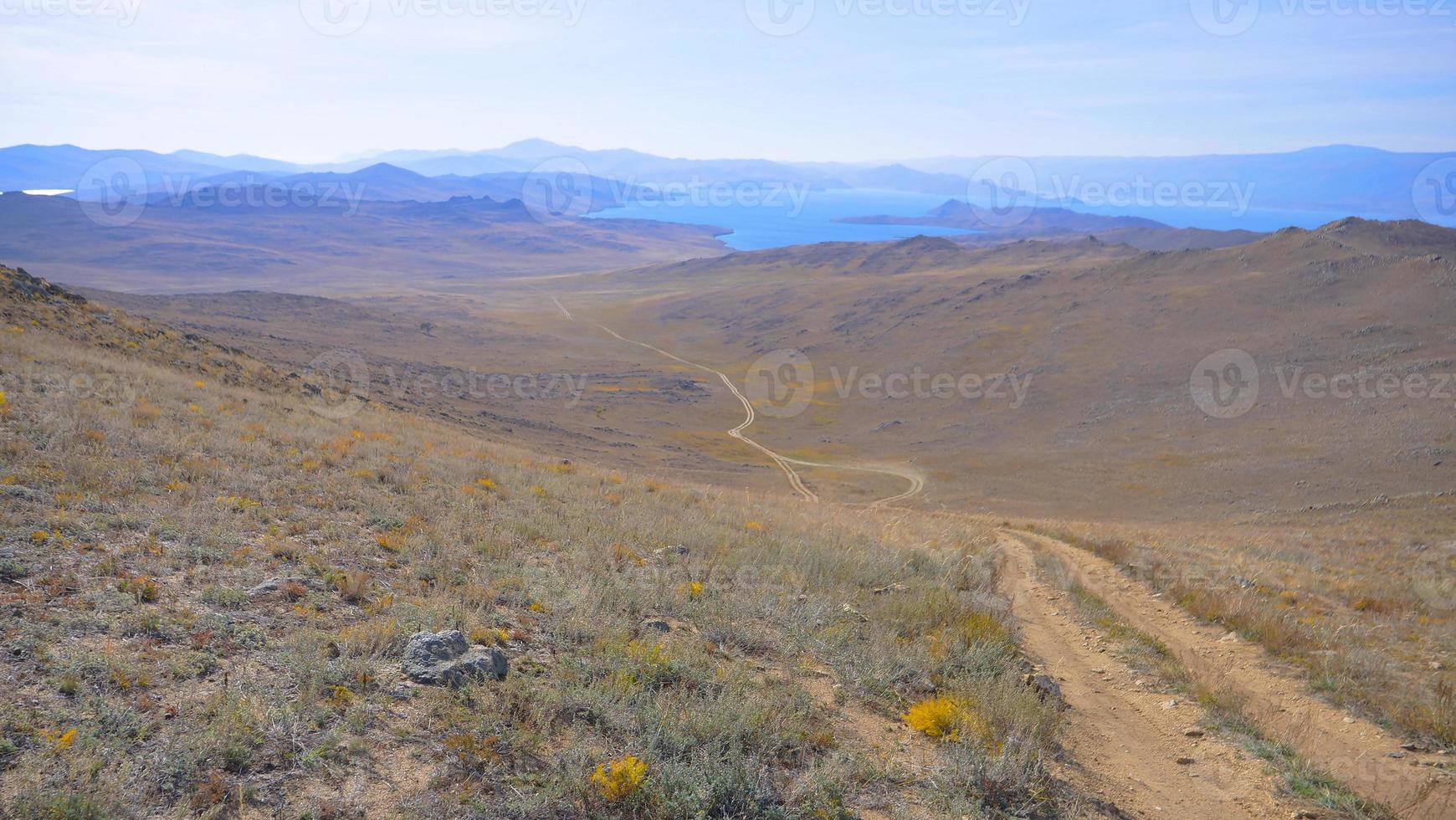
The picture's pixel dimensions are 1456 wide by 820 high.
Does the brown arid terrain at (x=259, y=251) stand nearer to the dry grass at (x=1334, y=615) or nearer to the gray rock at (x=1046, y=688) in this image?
the dry grass at (x=1334, y=615)

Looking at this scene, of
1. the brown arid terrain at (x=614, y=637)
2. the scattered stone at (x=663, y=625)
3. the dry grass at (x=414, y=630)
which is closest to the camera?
the dry grass at (x=414, y=630)

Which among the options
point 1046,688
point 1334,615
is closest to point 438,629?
point 1046,688

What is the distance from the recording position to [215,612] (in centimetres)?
520

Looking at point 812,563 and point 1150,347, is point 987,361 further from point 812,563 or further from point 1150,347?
point 812,563

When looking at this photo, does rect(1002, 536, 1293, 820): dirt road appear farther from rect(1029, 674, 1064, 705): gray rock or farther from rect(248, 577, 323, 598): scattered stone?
rect(248, 577, 323, 598): scattered stone

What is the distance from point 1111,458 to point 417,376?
130ft

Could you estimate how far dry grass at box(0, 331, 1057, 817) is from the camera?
3.75 meters

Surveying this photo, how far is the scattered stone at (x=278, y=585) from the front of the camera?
563 centimetres

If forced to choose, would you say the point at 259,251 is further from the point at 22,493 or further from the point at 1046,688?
the point at 1046,688

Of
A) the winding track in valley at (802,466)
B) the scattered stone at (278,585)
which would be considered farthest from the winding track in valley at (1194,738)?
the winding track in valley at (802,466)

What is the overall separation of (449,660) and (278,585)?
1960 millimetres

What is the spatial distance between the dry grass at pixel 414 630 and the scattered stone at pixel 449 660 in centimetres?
12

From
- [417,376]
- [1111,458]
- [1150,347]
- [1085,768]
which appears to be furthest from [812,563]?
[1150,347]

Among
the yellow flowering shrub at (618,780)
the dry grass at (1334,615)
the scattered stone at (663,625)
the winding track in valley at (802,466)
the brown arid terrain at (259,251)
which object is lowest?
the winding track in valley at (802,466)
